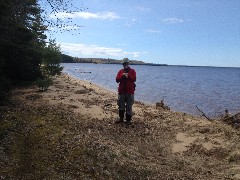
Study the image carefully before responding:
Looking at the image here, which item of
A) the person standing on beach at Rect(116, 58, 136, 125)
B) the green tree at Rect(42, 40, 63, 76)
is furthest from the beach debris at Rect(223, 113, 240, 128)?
the green tree at Rect(42, 40, 63, 76)

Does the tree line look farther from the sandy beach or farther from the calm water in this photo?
the calm water

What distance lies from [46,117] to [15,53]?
20.9 feet

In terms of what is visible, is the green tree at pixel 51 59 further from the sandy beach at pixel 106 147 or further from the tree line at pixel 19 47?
the sandy beach at pixel 106 147

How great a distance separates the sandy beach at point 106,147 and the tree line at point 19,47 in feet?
9.17

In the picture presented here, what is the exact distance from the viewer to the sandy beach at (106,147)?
23.4 ft

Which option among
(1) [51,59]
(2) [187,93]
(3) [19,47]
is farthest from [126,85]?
(2) [187,93]

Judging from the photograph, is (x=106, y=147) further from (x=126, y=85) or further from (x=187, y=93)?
(x=187, y=93)

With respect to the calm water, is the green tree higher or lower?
higher

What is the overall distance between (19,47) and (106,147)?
9.33 meters

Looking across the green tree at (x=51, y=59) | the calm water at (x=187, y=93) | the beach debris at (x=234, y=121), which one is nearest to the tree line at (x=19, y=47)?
the green tree at (x=51, y=59)

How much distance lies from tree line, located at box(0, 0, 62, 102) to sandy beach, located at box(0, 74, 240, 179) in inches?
110

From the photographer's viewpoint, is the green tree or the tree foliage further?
the green tree

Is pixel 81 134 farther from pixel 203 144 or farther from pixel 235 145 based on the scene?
pixel 235 145

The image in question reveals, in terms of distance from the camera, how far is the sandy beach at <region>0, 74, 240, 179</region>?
7.15 metres
